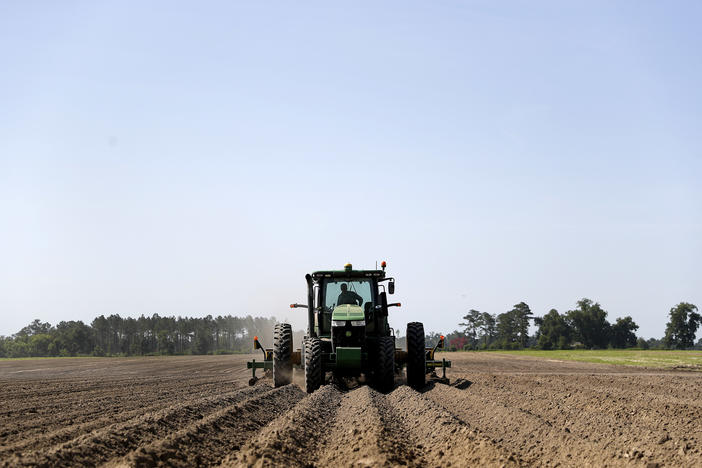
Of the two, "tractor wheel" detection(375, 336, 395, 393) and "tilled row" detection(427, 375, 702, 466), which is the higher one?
"tractor wheel" detection(375, 336, 395, 393)

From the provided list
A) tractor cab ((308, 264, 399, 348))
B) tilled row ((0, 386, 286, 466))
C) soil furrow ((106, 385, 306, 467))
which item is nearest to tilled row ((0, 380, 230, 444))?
tilled row ((0, 386, 286, 466))

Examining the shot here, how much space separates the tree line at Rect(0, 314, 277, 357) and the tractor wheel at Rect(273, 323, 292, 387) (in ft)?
277

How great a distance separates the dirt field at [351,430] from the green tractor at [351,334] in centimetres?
61

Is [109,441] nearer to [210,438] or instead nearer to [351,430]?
[210,438]

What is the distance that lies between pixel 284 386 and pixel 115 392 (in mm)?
4008

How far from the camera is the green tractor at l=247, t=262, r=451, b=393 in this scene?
1401 centimetres

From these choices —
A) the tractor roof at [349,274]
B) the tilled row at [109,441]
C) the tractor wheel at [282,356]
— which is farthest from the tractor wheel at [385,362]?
the tilled row at [109,441]

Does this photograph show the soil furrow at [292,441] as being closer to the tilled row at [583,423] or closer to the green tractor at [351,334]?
the tilled row at [583,423]

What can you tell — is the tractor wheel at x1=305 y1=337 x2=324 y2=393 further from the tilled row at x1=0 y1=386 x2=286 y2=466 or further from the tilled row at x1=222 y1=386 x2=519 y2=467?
the tilled row at x1=0 y1=386 x2=286 y2=466

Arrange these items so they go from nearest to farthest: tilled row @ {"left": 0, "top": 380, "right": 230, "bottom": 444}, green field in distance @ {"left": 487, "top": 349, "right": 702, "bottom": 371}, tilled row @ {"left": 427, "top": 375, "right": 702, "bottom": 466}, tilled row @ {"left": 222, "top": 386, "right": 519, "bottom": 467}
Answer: tilled row @ {"left": 222, "top": 386, "right": 519, "bottom": 467}, tilled row @ {"left": 427, "top": 375, "right": 702, "bottom": 466}, tilled row @ {"left": 0, "top": 380, "right": 230, "bottom": 444}, green field in distance @ {"left": 487, "top": 349, "right": 702, "bottom": 371}

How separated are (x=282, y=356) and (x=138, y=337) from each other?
103277 millimetres

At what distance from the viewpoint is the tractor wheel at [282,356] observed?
14.9 m

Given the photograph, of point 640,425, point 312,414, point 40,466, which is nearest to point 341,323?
point 312,414

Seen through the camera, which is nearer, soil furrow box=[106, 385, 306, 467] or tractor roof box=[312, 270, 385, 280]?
soil furrow box=[106, 385, 306, 467]
